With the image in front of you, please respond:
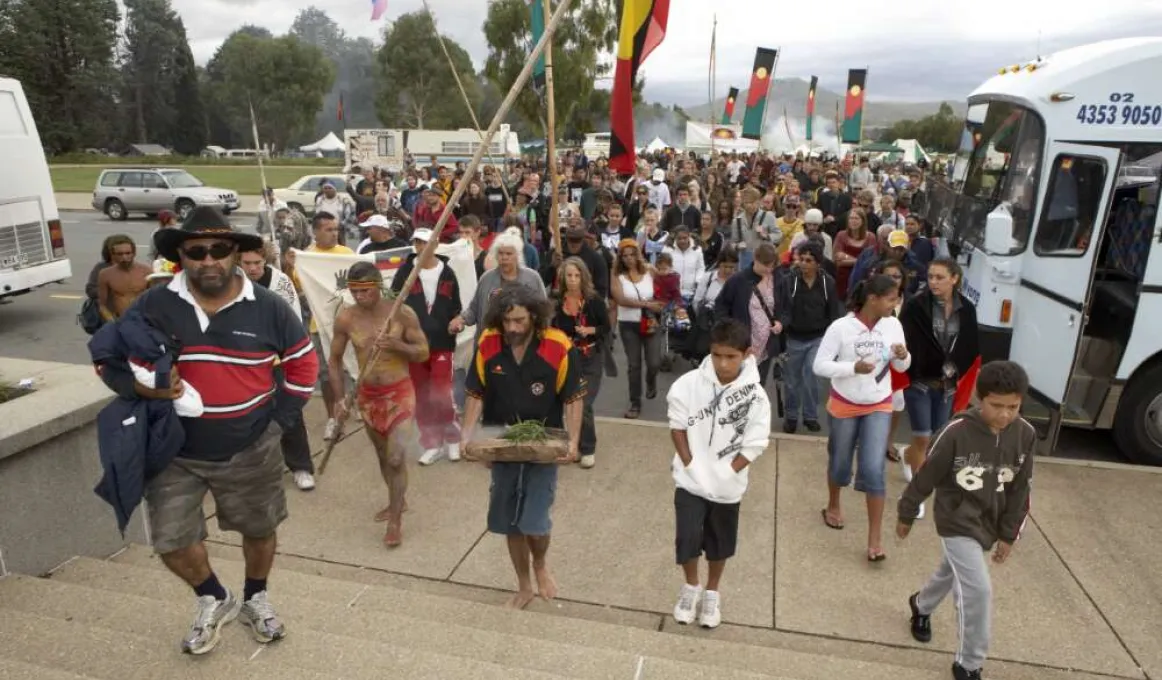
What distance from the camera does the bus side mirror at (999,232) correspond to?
6.18 metres

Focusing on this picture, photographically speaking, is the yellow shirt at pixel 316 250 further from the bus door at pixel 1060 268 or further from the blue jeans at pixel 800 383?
the bus door at pixel 1060 268

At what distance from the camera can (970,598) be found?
11.7 feet

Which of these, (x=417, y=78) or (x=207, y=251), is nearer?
(x=207, y=251)

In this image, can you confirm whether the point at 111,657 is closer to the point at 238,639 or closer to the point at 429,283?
the point at 238,639

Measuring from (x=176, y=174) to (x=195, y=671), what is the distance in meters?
26.3

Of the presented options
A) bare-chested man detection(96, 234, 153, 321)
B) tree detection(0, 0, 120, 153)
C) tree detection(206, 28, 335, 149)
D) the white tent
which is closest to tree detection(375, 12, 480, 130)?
the white tent

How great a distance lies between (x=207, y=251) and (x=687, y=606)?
2878mm

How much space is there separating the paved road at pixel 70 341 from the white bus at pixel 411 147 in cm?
1732

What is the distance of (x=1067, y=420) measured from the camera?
6500 mm

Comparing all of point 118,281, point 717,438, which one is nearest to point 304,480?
point 118,281

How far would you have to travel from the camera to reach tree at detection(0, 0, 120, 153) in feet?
201

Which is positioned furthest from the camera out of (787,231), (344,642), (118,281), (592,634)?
(787,231)

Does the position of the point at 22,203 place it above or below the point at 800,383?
above

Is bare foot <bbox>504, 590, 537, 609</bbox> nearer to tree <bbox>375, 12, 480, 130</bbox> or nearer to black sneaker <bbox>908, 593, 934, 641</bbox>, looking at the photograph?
black sneaker <bbox>908, 593, 934, 641</bbox>
